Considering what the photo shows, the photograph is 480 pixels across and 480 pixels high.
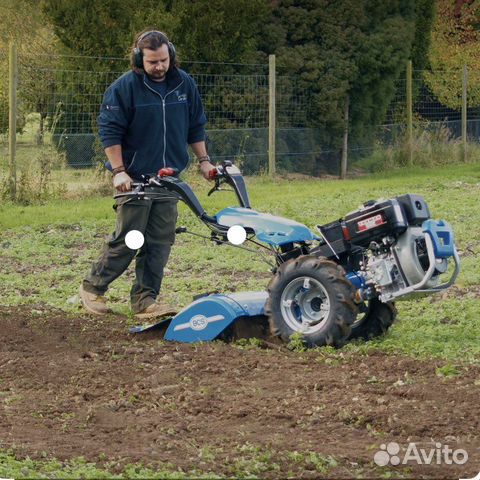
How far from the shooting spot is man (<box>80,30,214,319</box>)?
8.62m

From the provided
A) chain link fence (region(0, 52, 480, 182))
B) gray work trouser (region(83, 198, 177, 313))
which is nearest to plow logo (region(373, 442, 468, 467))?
gray work trouser (region(83, 198, 177, 313))

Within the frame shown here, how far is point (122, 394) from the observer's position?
6.60 m

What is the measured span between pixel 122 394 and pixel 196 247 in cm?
584

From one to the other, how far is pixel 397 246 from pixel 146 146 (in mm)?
2333

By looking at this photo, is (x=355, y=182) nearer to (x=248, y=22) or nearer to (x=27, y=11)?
(x=248, y=22)

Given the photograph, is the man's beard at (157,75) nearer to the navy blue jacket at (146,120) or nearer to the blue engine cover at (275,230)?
the navy blue jacket at (146,120)

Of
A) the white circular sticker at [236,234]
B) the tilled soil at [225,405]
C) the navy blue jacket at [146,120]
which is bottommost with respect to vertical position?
the tilled soil at [225,405]

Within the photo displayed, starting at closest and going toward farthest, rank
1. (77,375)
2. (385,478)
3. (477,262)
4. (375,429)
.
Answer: (385,478)
(375,429)
(77,375)
(477,262)

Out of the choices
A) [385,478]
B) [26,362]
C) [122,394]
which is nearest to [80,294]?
[26,362]

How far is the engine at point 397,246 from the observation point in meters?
7.25

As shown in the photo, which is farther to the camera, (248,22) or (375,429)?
(248,22)

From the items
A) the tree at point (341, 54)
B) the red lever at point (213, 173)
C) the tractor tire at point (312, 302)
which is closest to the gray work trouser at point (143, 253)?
the red lever at point (213, 173)

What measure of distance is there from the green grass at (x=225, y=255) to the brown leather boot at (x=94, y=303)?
203 mm

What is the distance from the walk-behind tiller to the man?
2.23 ft
